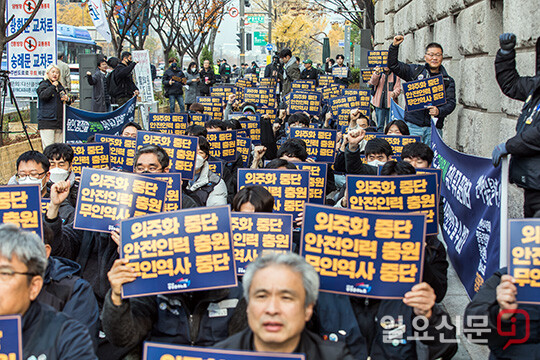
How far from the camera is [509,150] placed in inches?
198

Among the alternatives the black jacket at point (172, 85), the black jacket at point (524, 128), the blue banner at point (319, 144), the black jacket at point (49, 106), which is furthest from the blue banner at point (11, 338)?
the black jacket at point (172, 85)

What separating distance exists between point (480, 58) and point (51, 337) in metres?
8.17

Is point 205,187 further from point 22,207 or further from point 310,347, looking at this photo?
point 310,347

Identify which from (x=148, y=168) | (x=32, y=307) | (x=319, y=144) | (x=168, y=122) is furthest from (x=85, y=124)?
(x=32, y=307)

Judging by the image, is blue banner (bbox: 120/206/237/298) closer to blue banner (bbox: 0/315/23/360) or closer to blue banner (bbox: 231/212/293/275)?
blue banner (bbox: 231/212/293/275)

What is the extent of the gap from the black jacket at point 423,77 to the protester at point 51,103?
5597mm

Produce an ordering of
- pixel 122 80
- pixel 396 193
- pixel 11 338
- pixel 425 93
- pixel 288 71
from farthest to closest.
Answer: pixel 288 71 < pixel 122 80 < pixel 425 93 < pixel 396 193 < pixel 11 338

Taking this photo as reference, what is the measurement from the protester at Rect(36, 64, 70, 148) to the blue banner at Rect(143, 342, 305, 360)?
10.1 m

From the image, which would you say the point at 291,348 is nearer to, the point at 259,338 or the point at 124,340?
the point at 259,338

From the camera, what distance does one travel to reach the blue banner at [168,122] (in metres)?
11.7

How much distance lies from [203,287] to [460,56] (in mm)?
8881

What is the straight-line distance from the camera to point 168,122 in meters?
11.7

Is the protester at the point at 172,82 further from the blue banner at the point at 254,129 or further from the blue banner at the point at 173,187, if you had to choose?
the blue banner at the point at 173,187

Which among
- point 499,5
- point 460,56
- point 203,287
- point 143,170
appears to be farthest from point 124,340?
point 460,56
